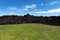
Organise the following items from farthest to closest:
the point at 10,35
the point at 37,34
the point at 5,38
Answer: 1. the point at 37,34
2. the point at 10,35
3. the point at 5,38

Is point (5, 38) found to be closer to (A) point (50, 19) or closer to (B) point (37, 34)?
(B) point (37, 34)

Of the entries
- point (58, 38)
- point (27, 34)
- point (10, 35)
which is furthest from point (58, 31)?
point (10, 35)

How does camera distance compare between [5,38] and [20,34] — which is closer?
[5,38]

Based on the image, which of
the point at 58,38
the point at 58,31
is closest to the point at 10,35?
Answer: the point at 58,38

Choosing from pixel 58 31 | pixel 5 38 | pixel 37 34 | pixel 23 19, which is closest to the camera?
pixel 5 38

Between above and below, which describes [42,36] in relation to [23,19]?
below

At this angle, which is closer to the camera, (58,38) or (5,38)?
(5,38)

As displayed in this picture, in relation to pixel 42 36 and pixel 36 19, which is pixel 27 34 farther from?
pixel 36 19

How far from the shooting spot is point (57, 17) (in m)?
53.8

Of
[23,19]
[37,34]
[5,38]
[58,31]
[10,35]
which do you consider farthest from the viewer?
[23,19]

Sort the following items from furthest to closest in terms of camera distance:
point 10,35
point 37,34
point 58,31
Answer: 1. point 58,31
2. point 37,34
3. point 10,35

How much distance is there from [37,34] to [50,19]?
22.4 metres

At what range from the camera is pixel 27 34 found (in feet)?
103

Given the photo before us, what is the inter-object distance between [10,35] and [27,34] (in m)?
4.10
